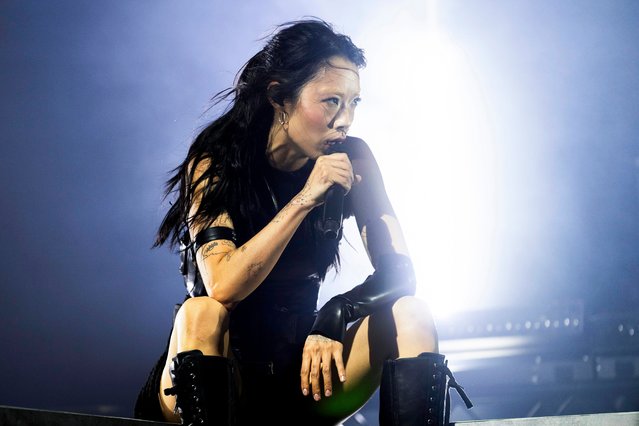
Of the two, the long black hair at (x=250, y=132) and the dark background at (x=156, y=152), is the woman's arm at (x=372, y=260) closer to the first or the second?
the long black hair at (x=250, y=132)

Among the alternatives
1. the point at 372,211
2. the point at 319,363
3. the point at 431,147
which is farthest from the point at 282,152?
the point at 431,147

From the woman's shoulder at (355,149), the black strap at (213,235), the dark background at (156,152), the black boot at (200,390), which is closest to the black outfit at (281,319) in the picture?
the woman's shoulder at (355,149)

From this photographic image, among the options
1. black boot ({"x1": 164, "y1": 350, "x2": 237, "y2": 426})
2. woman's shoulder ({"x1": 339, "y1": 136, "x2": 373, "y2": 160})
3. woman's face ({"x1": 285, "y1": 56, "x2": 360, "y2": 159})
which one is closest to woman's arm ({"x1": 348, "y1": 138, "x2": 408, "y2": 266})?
woman's shoulder ({"x1": 339, "y1": 136, "x2": 373, "y2": 160})

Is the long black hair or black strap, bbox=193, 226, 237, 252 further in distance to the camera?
the long black hair

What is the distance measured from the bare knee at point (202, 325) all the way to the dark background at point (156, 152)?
→ 3.05 m

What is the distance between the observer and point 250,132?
1612mm

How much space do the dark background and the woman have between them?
8.77 feet

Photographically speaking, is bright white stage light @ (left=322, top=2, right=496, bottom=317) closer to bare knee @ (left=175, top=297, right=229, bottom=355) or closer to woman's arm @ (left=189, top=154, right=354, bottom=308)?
woman's arm @ (left=189, top=154, right=354, bottom=308)

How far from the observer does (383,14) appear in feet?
14.4

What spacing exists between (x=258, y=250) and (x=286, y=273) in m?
0.24

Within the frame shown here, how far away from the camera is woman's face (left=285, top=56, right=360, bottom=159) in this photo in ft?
5.11

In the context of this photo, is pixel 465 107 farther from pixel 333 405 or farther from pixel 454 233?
pixel 333 405

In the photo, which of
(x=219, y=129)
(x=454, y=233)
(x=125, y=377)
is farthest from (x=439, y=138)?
(x=219, y=129)

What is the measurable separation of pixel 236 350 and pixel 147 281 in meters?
3.34
